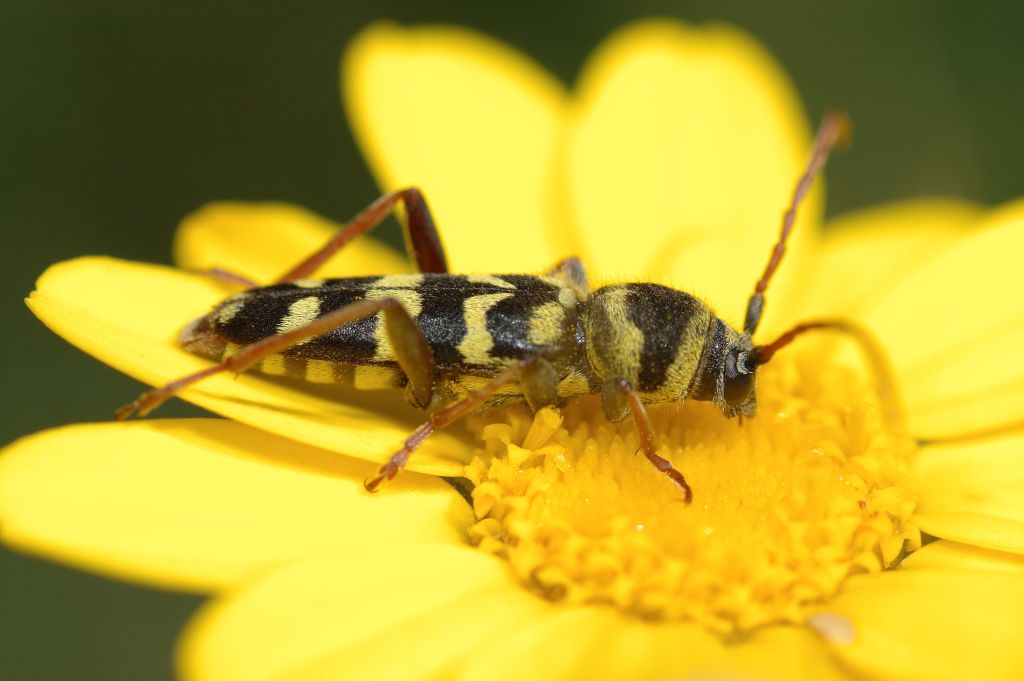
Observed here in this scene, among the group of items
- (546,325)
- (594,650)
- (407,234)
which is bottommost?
(594,650)

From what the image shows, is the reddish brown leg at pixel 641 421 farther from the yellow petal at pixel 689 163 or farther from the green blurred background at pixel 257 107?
the green blurred background at pixel 257 107

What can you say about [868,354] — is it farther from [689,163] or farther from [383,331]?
[383,331]

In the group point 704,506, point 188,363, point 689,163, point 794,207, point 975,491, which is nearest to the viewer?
point 704,506

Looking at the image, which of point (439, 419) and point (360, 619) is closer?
point (360, 619)

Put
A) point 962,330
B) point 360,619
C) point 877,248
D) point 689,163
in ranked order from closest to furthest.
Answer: point 360,619 → point 962,330 → point 689,163 → point 877,248

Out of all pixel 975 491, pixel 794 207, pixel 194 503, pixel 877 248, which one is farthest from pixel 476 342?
pixel 877 248

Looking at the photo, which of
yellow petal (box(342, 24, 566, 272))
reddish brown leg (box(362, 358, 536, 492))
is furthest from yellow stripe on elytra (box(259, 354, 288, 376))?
yellow petal (box(342, 24, 566, 272))

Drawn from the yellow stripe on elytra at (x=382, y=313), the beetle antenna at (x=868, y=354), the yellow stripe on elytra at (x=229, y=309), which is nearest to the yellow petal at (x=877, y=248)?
the beetle antenna at (x=868, y=354)
